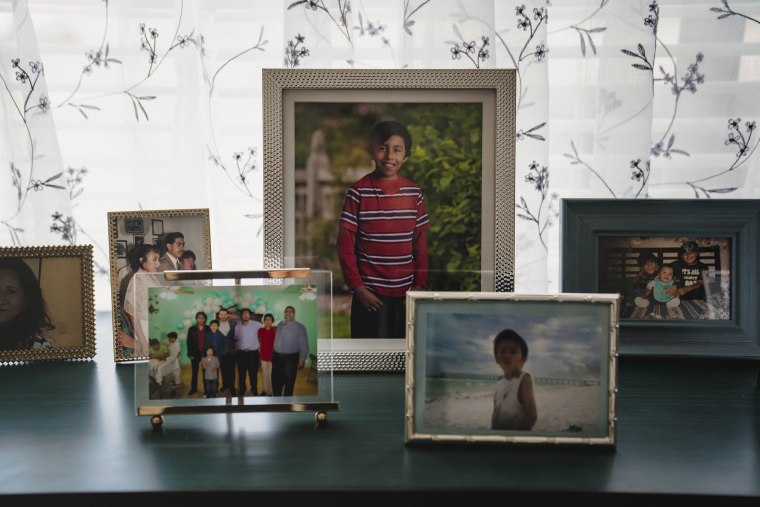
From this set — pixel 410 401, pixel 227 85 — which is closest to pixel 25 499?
pixel 410 401

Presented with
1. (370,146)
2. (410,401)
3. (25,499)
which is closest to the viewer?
(25,499)

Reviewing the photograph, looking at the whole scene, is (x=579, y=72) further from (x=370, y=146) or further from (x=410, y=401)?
(x=410, y=401)

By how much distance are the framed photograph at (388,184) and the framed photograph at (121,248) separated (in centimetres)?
26

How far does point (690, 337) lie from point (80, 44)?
1.28 m

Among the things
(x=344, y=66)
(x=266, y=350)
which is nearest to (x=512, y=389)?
(x=266, y=350)

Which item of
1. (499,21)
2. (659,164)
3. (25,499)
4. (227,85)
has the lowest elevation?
(25,499)

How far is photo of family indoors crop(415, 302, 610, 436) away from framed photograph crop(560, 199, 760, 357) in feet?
1.11

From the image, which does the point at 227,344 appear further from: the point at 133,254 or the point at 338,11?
the point at 338,11

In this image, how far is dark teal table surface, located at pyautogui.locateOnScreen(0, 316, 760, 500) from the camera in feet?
2.34

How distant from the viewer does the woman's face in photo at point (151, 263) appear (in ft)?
3.83

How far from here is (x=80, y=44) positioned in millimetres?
1377

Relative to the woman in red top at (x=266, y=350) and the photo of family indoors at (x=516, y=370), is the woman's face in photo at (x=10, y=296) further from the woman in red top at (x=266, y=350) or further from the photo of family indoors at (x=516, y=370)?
the photo of family indoors at (x=516, y=370)

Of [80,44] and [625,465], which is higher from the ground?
[80,44]

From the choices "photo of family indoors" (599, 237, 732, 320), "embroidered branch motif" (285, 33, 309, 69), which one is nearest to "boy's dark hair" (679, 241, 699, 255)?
"photo of family indoors" (599, 237, 732, 320)
